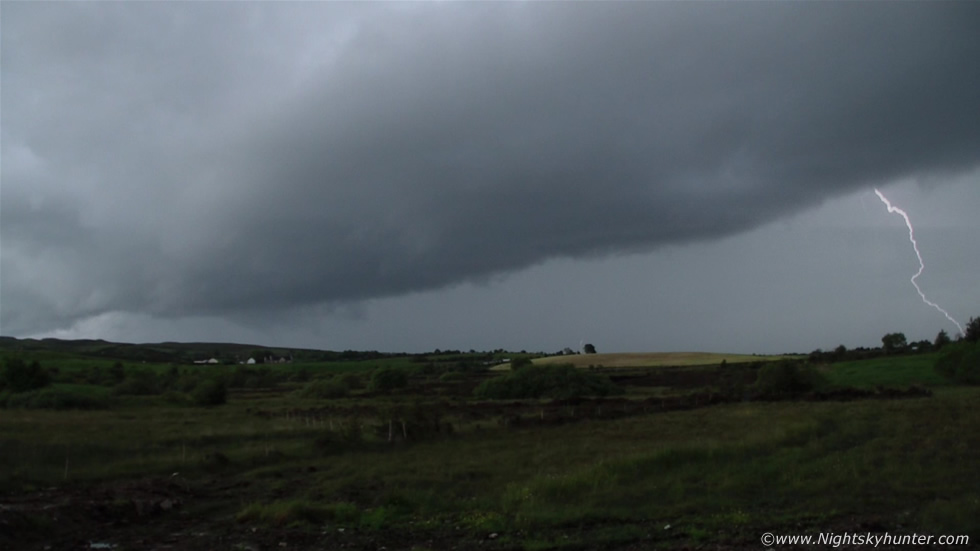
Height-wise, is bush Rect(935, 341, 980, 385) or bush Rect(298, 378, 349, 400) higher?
bush Rect(935, 341, 980, 385)

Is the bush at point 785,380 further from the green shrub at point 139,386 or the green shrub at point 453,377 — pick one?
the green shrub at point 139,386

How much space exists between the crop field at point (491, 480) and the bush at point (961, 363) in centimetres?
2415

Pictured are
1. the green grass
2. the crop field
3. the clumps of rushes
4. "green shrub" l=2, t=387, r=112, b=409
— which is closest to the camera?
the crop field

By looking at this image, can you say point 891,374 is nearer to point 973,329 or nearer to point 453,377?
point 973,329

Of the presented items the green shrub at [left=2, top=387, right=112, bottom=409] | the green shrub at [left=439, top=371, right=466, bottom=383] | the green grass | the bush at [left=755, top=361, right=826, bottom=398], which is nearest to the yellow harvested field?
the green shrub at [left=439, top=371, right=466, bottom=383]

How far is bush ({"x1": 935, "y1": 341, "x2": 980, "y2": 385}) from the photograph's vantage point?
55344mm

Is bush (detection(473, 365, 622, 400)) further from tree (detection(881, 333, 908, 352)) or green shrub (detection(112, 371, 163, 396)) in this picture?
tree (detection(881, 333, 908, 352))

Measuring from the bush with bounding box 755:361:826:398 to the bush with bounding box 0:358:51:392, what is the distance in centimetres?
6605

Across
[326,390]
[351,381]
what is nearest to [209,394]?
[326,390]

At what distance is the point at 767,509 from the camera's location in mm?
16359

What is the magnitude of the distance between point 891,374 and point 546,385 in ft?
108

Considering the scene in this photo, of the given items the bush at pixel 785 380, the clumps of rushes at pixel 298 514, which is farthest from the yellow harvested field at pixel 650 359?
the clumps of rushes at pixel 298 514

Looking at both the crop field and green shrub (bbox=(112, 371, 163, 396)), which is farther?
green shrub (bbox=(112, 371, 163, 396))

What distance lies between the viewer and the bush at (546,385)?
7244cm
